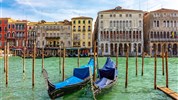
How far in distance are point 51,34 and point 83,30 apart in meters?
4.17

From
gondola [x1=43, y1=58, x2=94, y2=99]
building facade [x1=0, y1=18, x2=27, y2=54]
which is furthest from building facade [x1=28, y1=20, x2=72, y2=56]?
gondola [x1=43, y1=58, x2=94, y2=99]

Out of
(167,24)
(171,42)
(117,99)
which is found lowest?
(117,99)

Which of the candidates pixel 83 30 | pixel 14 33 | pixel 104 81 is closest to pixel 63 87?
pixel 104 81

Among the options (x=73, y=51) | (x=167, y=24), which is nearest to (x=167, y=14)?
(x=167, y=24)

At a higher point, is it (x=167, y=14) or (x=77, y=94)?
(x=167, y=14)

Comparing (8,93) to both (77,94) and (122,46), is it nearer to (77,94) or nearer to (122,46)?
(77,94)

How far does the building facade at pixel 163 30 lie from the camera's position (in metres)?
35.2

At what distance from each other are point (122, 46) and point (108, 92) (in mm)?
27848

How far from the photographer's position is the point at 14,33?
123ft

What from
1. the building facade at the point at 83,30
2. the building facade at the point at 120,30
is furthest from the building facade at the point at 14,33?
the building facade at the point at 120,30

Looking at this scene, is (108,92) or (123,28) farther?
(123,28)

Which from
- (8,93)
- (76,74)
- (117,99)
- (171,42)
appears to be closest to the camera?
Answer: (117,99)

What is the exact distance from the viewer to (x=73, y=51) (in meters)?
36.7

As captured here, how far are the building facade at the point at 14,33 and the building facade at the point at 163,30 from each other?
16206 millimetres
